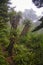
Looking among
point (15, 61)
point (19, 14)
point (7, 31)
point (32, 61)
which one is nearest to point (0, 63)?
point (15, 61)

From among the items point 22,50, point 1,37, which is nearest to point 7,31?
point 1,37

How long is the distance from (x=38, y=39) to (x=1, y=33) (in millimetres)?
3604

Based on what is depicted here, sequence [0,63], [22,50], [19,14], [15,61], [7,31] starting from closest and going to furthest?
[0,63] → [15,61] → [22,50] → [7,31] → [19,14]

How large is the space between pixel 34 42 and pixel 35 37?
0.89 m

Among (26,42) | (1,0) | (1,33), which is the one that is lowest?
(26,42)

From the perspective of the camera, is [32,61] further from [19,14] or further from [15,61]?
[19,14]

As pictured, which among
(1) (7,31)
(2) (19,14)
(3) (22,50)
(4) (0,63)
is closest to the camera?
(4) (0,63)

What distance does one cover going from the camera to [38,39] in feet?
64.0

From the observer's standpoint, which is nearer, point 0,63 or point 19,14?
point 0,63

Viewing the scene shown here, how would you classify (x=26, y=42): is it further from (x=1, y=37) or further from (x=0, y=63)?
(x=0, y=63)

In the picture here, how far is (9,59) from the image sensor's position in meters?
15.5

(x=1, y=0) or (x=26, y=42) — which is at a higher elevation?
(x=1, y=0)

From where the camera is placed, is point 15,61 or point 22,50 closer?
point 15,61

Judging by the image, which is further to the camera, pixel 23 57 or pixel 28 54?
pixel 28 54
